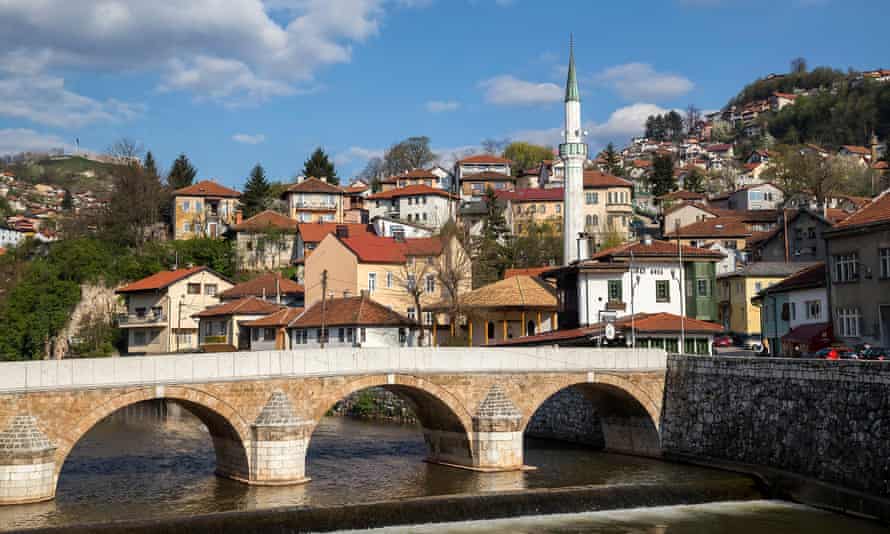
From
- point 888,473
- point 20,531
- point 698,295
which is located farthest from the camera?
point 698,295

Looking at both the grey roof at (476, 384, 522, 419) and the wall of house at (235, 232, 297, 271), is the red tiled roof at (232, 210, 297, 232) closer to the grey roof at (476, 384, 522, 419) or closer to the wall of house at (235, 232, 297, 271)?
the wall of house at (235, 232, 297, 271)

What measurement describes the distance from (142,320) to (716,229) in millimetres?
47724

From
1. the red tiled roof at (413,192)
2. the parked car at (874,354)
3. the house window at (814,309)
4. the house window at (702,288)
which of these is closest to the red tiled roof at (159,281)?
the red tiled roof at (413,192)

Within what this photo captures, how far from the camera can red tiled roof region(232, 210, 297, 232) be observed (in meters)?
78.9

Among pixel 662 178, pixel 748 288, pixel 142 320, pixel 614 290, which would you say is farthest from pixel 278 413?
pixel 662 178

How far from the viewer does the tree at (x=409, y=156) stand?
133m

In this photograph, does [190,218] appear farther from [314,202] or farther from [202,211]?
[314,202]

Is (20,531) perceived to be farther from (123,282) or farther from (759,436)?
(123,282)

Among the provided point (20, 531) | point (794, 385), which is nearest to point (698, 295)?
point (794, 385)

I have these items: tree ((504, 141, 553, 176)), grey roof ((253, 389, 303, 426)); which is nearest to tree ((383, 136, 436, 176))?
tree ((504, 141, 553, 176))

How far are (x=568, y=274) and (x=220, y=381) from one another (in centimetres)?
2495

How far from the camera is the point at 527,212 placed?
91938mm

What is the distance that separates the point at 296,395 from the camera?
30.3 meters

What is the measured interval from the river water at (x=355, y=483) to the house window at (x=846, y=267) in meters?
10.9
